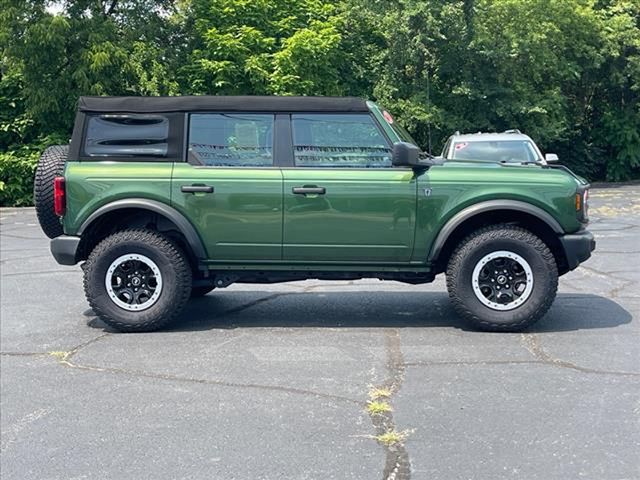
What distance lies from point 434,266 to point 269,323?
5.03 ft

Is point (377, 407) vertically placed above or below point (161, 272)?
below

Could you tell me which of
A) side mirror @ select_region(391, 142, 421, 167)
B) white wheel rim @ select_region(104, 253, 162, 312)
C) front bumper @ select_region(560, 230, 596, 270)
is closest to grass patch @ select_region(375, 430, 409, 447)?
side mirror @ select_region(391, 142, 421, 167)

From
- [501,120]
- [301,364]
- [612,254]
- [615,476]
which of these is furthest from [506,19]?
[615,476]

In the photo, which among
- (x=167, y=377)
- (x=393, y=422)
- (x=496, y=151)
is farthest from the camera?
(x=496, y=151)

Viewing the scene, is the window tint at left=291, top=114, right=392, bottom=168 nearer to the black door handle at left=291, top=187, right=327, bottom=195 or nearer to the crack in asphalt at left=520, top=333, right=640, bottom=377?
the black door handle at left=291, top=187, right=327, bottom=195

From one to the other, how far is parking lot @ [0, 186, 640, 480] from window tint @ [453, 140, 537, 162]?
4.49m

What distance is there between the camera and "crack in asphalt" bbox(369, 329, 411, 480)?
3.77 metres

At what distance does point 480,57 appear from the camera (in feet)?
77.3

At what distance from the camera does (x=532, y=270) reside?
20.9 feet

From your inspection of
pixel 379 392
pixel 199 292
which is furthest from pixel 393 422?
pixel 199 292

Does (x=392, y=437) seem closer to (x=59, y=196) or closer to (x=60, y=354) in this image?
(x=60, y=354)

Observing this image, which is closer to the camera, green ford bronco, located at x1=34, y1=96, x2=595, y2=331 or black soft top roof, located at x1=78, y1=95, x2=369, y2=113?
green ford bronco, located at x1=34, y1=96, x2=595, y2=331

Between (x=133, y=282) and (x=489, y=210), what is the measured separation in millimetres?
3020

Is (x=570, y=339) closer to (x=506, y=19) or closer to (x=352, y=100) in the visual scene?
(x=352, y=100)
